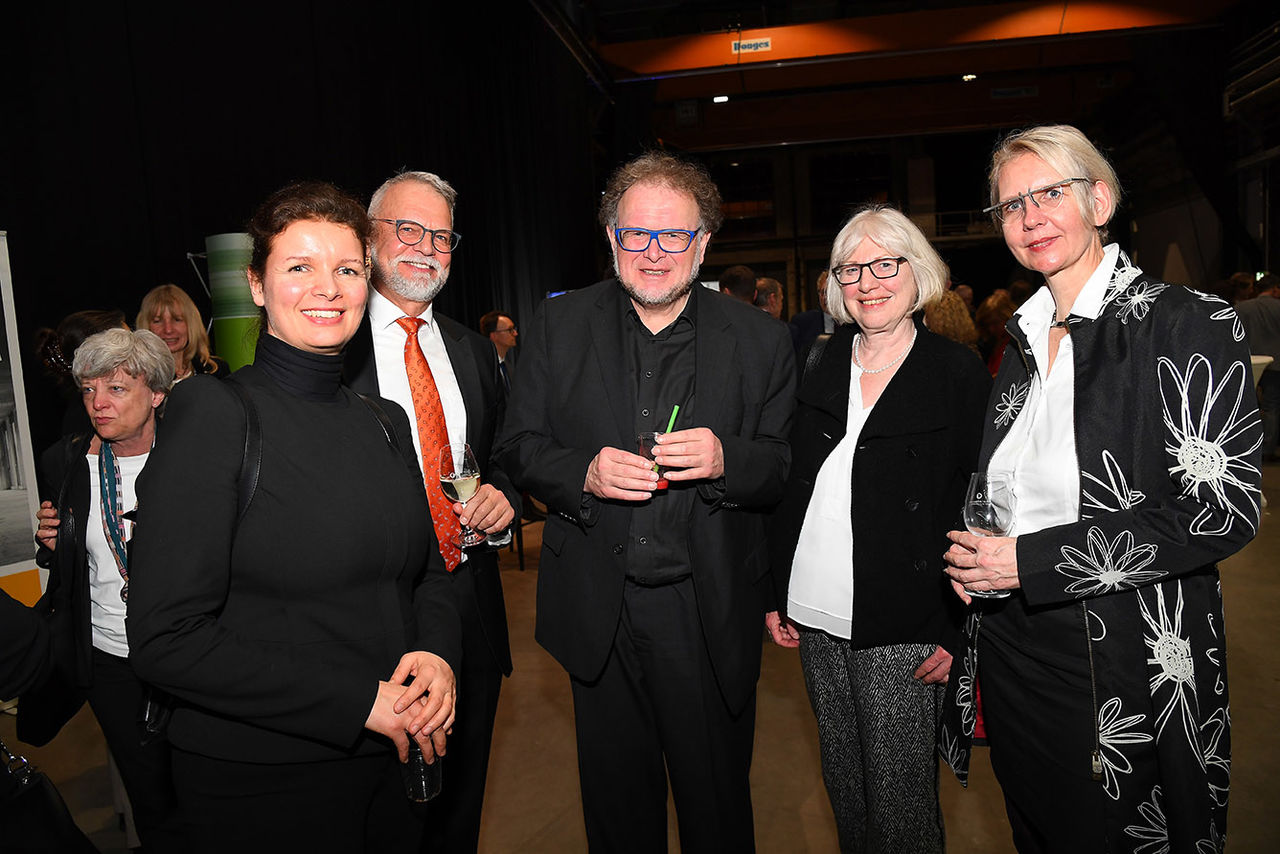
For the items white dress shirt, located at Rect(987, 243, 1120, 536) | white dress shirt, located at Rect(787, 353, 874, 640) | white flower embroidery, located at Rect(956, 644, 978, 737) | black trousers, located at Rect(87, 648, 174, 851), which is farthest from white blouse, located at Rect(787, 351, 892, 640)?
black trousers, located at Rect(87, 648, 174, 851)

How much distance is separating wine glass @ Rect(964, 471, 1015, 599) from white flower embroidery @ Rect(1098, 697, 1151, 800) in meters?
0.29

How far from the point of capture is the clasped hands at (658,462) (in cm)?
178

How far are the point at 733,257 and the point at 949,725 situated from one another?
21637 mm

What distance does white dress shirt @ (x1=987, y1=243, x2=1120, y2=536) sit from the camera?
161cm

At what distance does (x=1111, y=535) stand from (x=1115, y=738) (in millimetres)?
410

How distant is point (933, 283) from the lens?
2092 mm

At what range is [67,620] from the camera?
92.5 inches

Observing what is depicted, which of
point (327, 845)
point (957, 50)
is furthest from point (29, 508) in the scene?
point (957, 50)

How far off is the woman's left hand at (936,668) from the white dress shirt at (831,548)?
0.67 ft

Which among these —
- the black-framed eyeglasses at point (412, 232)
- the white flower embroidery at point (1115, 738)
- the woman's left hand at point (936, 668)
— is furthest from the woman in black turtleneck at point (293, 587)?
the white flower embroidery at point (1115, 738)

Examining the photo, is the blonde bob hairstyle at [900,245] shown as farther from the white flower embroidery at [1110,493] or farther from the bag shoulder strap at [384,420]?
the bag shoulder strap at [384,420]

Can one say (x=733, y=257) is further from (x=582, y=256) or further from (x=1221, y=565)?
(x=1221, y=565)

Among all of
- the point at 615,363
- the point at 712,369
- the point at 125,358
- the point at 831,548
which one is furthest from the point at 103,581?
the point at 831,548

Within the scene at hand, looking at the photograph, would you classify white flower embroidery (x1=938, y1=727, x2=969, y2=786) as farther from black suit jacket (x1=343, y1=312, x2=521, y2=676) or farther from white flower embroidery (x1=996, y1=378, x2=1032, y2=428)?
black suit jacket (x1=343, y1=312, x2=521, y2=676)
